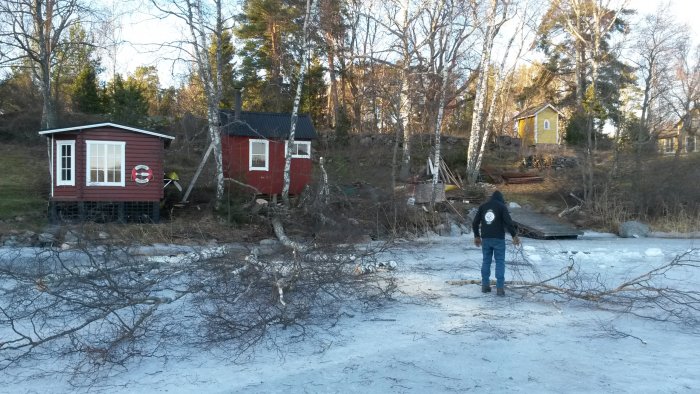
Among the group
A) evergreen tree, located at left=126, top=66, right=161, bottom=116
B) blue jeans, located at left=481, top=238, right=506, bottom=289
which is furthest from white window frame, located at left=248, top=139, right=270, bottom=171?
evergreen tree, located at left=126, top=66, right=161, bottom=116

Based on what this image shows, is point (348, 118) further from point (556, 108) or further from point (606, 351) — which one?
point (606, 351)

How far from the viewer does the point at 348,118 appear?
32781mm

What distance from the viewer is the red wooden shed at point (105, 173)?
61.2 ft

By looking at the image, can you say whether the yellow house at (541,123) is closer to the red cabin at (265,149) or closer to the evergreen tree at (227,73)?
the evergreen tree at (227,73)

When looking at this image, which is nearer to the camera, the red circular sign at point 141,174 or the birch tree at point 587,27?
the red circular sign at point 141,174

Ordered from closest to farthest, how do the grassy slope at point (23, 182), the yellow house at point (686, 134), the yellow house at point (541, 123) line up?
the grassy slope at point (23, 182), the yellow house at point (686, 134), the yellow house at point (541, 123)

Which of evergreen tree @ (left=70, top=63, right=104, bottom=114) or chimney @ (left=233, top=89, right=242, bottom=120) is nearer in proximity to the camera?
chimney @ (left=233, top=89, right=242, bottom=120)

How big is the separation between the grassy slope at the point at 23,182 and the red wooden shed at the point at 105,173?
3.73 feet

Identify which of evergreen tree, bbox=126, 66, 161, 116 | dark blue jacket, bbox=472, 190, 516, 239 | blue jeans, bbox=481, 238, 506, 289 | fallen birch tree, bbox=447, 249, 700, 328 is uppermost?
evergreen tree, bbox=126, 66, 161, 116

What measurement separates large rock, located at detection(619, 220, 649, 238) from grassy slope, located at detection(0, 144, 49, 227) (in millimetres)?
18769

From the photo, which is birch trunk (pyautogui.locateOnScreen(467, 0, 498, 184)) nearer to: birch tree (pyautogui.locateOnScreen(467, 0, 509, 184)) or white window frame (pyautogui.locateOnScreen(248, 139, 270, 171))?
birch tree (pyautogui.locateOnScreen(467, 0, 509, 184))

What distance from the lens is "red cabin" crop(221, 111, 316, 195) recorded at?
2173 centimetres

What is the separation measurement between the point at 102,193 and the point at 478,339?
621 inches

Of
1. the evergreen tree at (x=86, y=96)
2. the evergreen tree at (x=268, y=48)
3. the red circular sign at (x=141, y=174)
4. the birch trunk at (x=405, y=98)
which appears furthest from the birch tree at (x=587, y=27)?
the evergreen tree at (x=86, y=96)
